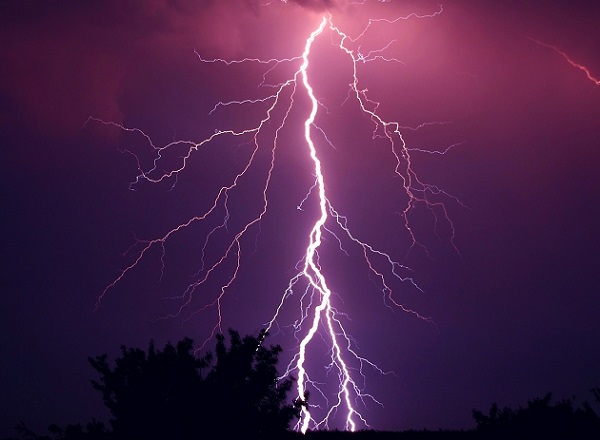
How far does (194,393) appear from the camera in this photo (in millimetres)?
5738

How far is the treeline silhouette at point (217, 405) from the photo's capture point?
5.62 metres

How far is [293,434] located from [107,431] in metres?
1.82

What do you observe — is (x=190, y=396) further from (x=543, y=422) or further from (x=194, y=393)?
(x=543, y=422)

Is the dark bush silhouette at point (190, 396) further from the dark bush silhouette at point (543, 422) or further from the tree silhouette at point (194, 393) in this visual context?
the dark bush silhouette at point (543, 422)

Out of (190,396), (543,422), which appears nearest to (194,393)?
(190,396)

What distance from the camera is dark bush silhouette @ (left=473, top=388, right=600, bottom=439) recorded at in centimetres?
573

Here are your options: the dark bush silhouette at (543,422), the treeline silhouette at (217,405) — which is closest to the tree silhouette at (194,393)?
the treeline silhouette at (217,405)

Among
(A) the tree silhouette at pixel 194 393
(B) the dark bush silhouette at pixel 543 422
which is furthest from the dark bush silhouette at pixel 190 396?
(B) the dark bush silhouette at pixel 543 422

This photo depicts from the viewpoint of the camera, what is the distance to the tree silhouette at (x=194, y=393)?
561cm

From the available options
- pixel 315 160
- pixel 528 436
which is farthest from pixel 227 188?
pixel 528 436

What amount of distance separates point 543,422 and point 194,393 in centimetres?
323

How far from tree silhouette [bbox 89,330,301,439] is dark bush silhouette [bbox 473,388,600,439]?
6.32ft

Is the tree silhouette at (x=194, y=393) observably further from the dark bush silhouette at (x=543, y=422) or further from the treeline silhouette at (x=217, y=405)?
the dark bush silhouette at (x=543, y=422)

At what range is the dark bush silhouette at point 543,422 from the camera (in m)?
5.73
